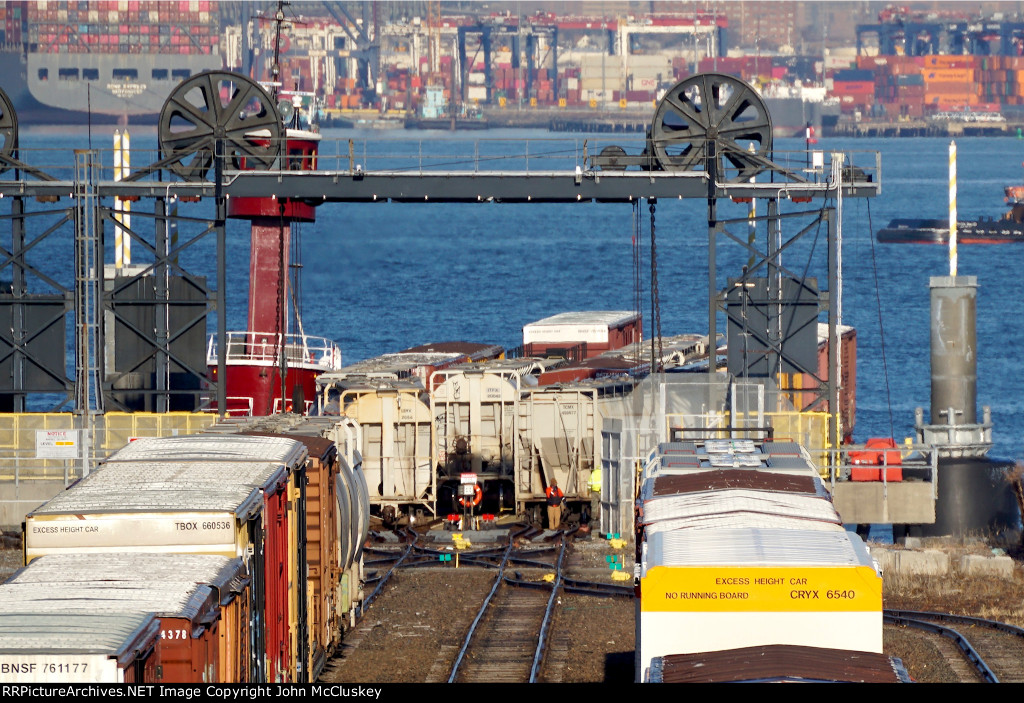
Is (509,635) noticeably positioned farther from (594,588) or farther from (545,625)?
(594,588)

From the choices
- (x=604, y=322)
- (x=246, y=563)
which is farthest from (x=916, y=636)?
(x=604, y=322)

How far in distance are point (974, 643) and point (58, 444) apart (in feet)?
60.1

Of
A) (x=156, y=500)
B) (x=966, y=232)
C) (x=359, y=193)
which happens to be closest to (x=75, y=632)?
(x=156, y=500)

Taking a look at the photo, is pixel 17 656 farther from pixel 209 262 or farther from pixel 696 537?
pixel 209 262

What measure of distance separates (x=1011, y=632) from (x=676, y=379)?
11.0 meters

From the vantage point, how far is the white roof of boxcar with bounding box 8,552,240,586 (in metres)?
12.8

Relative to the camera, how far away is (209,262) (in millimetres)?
127750

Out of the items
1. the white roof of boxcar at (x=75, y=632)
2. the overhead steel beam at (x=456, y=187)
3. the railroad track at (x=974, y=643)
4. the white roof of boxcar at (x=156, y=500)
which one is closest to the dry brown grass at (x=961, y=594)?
the railroad track at (x=974, y=643)

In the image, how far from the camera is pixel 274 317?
4681 centimetres

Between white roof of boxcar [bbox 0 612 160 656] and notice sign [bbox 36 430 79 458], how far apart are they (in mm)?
21718

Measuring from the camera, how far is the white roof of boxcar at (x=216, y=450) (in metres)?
18.0

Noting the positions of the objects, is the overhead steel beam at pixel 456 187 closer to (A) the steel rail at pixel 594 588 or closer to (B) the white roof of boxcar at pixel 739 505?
(A) the steel rail at pixel 594 588

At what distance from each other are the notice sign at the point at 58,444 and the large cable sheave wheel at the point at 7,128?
297 inches

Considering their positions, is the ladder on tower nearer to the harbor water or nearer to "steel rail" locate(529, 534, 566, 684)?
"steel rail" locate(529, 534, 566, 684)
